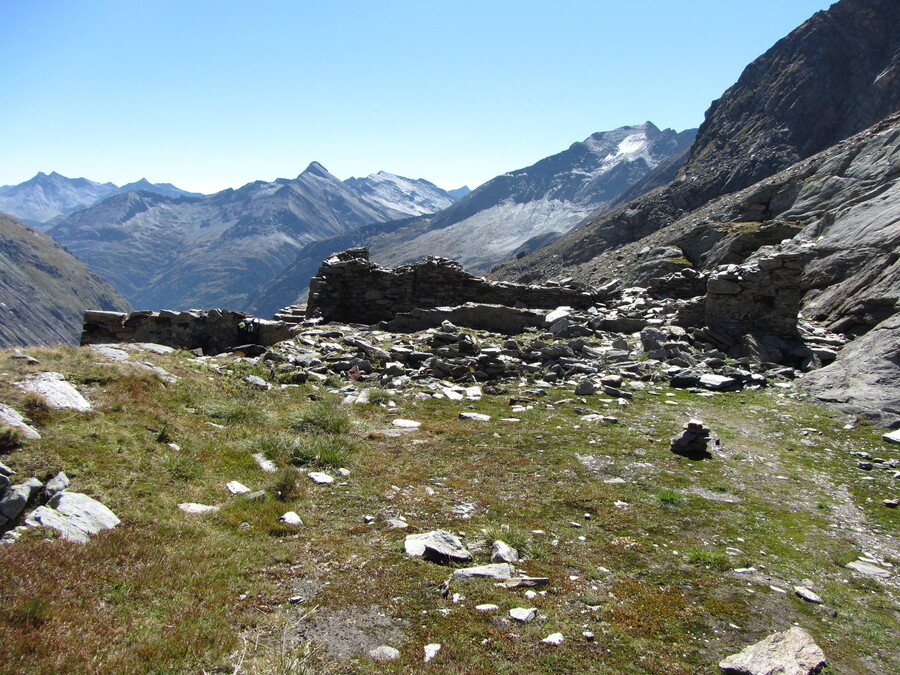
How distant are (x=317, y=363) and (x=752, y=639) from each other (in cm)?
1186

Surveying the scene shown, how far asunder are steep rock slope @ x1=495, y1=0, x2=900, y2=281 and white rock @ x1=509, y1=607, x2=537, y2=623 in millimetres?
62275

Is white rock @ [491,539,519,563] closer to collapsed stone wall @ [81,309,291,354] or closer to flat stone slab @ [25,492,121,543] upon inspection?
flat stone slab @ [25,492,121,543]

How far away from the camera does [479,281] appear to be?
2397cm

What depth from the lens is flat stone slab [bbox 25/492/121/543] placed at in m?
4.71

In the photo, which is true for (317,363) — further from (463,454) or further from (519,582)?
(519,582)

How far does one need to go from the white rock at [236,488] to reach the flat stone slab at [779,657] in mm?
5197

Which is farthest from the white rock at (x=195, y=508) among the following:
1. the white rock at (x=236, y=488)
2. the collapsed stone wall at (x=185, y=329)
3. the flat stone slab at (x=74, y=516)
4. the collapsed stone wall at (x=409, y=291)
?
the collapsed stone wall at (x=409, y=291)

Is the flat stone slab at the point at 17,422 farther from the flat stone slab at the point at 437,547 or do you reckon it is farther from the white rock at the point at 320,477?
the flat stone slab at the point at 437,547

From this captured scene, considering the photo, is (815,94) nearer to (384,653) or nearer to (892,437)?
(892,437)

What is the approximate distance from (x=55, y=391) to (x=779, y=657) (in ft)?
27.8

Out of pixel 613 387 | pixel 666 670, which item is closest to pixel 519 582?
pixel 666 670

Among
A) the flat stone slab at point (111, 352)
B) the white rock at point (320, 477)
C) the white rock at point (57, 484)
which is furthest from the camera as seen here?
the flat stone slab at point (111, 352)

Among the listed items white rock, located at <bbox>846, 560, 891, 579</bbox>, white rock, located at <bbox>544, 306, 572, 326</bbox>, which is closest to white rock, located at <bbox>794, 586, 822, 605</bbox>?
white rock, located at <bbox>846, 560, 891, 579</bbox>

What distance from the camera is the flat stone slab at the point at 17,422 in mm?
5980
